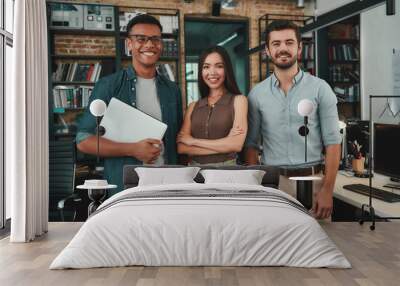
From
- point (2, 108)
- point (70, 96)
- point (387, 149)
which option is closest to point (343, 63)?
point (387, 149)

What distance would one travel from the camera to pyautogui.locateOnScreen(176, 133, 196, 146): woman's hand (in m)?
5.42

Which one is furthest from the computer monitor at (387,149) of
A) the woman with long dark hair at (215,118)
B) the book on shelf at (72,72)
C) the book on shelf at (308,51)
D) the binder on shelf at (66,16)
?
the binder on shelf at (66,16)

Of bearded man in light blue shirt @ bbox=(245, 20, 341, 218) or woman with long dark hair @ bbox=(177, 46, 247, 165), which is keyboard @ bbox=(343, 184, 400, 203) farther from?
woman with long dark hair @ bbox=(177, 46, 247, 165)

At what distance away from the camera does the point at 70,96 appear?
5582 mm

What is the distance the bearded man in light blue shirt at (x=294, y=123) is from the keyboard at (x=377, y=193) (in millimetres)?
284

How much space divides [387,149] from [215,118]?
5.77ft

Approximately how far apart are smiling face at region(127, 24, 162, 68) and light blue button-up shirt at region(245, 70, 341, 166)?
1.28 m

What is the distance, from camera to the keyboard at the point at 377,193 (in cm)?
441

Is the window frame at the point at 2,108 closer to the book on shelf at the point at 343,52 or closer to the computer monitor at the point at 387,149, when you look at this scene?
the book on shelf at the point at 343,52

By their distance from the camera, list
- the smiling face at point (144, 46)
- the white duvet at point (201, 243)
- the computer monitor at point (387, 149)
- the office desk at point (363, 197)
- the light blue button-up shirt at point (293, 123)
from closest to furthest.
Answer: the white duvet at point (201, 243) < the office desk at point (363, 197) < the computer monitor at point (387, 149) < the light blue button-up shirt at point (293, 123) < the smiling face at point (144, 46)

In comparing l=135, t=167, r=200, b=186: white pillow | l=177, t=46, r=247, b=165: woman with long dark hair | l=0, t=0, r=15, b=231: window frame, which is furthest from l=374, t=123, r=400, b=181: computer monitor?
l=0, t=0, r=15, b=231: window frame

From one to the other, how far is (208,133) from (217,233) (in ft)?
6.38

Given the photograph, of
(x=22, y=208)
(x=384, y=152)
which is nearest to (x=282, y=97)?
(x=384, y=152)

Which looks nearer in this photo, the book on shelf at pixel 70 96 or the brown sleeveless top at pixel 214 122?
the brown sleeveless top at pixel 214 122
